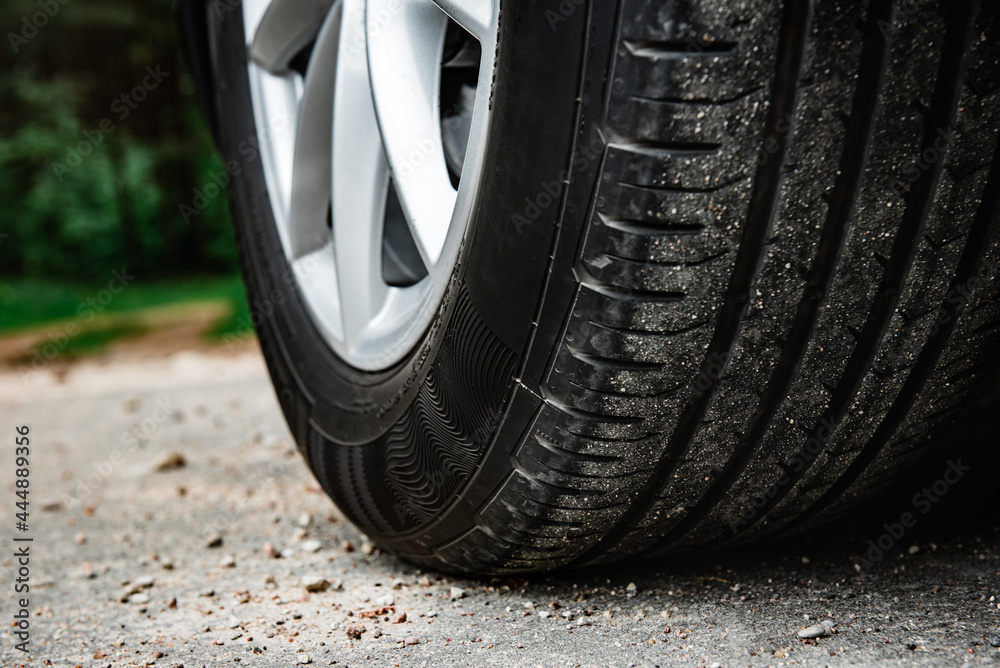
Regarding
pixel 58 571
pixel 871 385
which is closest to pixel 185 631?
pixel 58 571

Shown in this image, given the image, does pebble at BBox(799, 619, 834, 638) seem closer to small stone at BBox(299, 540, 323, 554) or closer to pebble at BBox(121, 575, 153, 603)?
small stone at BBox(299, 540, 323, 554)

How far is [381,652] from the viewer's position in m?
1.12

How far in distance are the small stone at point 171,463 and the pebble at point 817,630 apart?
172 centimetres

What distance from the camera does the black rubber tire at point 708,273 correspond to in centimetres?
81

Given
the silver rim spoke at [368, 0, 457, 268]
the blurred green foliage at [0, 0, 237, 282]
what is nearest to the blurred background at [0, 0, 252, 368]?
the blurred green foliage at [0, 0, 237, 282]

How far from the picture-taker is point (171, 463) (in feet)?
7.39

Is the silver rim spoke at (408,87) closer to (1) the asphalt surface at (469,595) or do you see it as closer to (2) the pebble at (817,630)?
(1) the asphalt surface at (469,595)

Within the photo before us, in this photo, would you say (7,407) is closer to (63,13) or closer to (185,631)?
(185,631)

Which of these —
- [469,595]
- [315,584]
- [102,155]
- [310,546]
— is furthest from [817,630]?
[102,155]

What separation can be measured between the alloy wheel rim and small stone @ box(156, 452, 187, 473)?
0.91 metres

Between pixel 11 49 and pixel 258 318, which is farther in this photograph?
pixel 11 49

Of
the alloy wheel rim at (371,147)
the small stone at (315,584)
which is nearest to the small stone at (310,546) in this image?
the small stone at (315,584)

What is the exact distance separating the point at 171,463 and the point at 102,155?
10.0 metres

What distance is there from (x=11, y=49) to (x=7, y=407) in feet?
30.8
